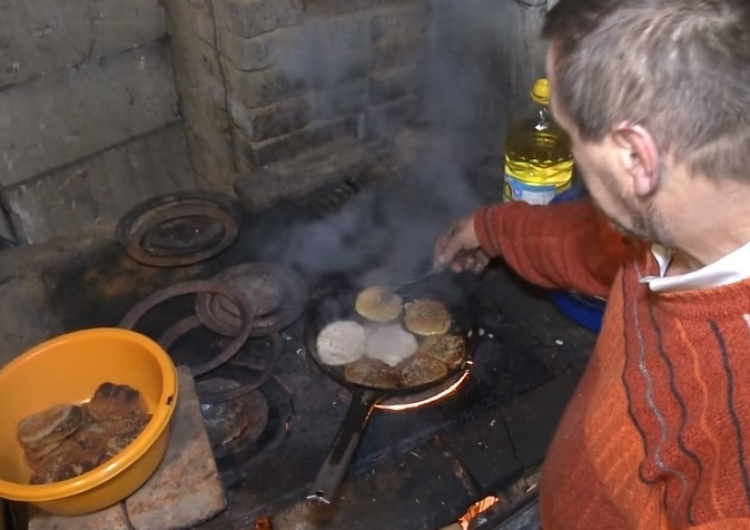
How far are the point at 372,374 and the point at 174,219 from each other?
0.68 m

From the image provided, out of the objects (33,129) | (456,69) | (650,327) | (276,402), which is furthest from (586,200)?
(33,129)

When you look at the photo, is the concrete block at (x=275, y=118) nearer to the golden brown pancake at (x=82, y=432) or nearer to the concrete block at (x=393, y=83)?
the concrete block at (x=393, y=83)

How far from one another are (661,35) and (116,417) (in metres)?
0.92

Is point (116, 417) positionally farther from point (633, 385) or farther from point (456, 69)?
point (456, 69)

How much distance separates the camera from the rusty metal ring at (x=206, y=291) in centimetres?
133

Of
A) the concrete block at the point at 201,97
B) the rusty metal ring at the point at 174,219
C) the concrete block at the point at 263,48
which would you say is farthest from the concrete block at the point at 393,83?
the rusty metal ring at the point at 174,219

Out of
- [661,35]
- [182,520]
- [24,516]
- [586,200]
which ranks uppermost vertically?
[661,35]

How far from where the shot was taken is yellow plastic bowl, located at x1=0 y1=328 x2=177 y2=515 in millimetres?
1003

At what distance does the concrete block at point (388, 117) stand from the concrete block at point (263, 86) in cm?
23

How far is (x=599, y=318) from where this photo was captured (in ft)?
4.50

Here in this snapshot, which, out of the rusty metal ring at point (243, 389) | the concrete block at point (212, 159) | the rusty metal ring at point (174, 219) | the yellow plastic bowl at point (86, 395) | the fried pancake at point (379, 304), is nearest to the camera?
the yellow plastic bowl at point (86, 395)

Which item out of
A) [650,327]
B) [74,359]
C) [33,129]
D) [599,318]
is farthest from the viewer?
[33,129]

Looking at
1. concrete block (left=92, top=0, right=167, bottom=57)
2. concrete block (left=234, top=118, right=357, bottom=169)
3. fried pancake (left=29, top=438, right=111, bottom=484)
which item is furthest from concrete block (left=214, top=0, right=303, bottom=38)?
fried pancake (left=29, top=438, right=111, bottom=484)

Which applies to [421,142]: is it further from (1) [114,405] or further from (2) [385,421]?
(1) [114,405]
